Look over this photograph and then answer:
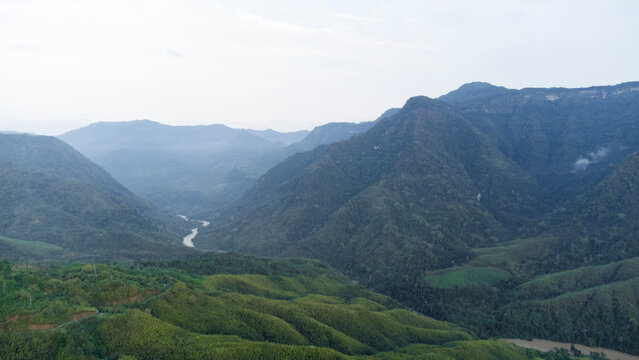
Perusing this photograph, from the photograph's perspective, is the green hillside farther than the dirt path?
No

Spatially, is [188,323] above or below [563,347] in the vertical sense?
above

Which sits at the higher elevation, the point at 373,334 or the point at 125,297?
the point at 125,297

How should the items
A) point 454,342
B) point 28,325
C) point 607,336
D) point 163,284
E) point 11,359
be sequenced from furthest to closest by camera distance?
point 607,336
point 454,342
point 163,284
point 28,325
point 11,359

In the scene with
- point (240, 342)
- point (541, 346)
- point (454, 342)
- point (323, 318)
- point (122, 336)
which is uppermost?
point (122, 336)

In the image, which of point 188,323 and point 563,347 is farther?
point 563,347

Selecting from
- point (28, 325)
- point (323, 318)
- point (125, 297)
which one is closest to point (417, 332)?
point (323, 318)

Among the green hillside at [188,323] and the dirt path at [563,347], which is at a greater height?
the green hillside at [188,323]

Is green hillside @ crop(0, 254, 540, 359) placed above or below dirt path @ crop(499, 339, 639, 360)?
above

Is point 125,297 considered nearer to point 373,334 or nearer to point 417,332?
point 373,334
